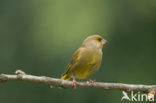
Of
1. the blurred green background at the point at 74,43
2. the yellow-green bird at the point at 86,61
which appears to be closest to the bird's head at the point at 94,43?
the yellow-green bird at the point at 86,61

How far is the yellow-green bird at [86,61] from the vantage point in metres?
7.03

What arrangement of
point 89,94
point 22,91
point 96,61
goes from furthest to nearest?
1. point 22,91
2. point 89,94
3. point 96,61

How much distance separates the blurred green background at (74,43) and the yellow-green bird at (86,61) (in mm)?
4769

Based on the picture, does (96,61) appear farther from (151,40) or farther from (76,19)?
(151,40)

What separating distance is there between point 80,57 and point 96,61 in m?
0.25

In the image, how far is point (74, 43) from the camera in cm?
1253

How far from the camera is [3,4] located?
14.6m

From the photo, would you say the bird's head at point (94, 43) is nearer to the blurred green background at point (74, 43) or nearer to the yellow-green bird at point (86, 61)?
the yellow-green bird at point (86, 61)

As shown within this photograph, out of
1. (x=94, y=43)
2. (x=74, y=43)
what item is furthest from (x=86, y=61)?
(x=74, y=43)

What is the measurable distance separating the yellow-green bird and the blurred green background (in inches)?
188

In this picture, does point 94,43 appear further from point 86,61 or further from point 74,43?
point 74,43

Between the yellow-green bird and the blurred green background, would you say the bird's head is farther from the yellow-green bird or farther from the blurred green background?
the blurred green background

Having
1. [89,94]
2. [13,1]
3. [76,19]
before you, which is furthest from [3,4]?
[89,94]

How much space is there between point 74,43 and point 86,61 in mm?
5472
